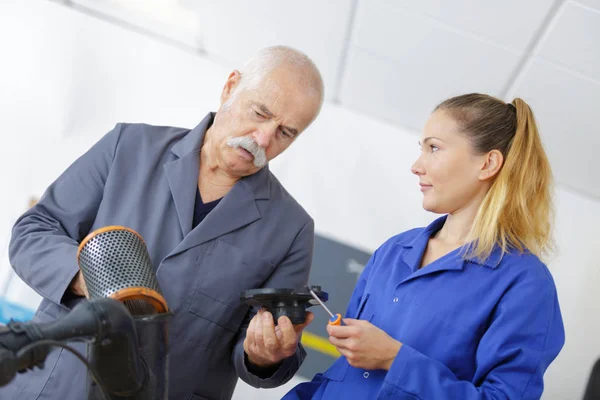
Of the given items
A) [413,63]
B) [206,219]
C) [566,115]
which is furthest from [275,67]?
[566,115]

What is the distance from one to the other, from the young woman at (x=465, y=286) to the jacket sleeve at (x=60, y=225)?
1.93ft

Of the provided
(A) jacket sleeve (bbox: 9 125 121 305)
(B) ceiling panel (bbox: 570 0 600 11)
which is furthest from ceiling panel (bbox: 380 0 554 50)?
(A) jacket sleeve (bbox: 9 125 121 305)

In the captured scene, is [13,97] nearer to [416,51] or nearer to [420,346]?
[416,51]

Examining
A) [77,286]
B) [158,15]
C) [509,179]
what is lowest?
[77,286]

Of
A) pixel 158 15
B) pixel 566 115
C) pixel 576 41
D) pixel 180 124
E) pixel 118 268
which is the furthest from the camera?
pixel 180 124

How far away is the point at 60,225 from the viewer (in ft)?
5.02

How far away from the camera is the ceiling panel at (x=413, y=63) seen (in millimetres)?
2951

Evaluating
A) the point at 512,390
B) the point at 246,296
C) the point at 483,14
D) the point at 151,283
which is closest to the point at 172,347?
the point at 246,296

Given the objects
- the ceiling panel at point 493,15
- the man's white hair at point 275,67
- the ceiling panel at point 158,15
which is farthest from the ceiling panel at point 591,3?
the ceiling panel at point 158,15

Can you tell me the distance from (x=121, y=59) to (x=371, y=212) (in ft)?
5.84

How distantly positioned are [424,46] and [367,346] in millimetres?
2191

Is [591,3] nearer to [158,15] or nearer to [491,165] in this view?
[491,165]

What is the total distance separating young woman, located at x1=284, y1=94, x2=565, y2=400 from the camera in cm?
117

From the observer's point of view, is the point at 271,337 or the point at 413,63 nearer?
the point at 271,337
